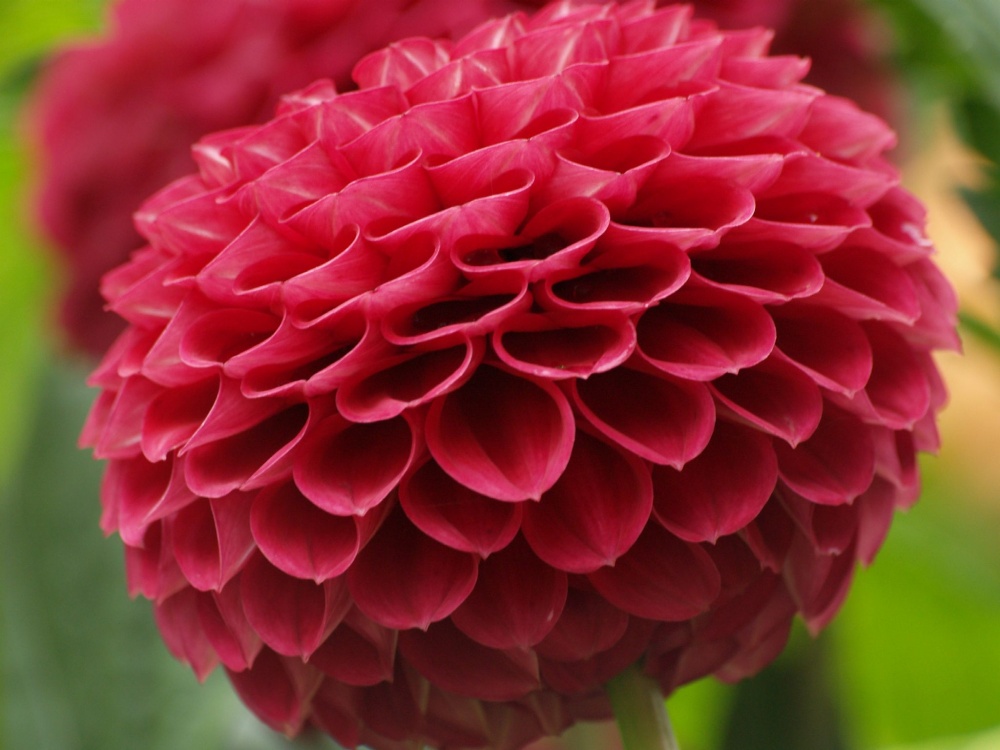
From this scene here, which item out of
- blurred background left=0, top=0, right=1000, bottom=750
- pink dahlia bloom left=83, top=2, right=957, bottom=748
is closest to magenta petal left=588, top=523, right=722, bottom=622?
pink dahlia bloom left=83, top=2, right=957, bottom=748

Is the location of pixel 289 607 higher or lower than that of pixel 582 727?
higher

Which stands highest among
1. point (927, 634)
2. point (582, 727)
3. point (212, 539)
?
point (212, 539)

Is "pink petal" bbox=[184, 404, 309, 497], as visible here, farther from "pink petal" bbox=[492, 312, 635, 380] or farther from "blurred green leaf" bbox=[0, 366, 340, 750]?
"blurred green leaf" bbox=[0, 366, 340, 750]

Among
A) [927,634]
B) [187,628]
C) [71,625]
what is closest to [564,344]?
[187,628]

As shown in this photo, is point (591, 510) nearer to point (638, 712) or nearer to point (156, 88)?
point (638, 712)

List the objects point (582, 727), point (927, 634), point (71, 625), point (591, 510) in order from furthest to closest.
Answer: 1. point (927, 634)
2. point (71, 625)
3. point (582, 727)
4. point (591, 510)

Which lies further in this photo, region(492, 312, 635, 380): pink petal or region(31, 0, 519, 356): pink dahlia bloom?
region(31, 0, 519, 356): pink dahlia bloom

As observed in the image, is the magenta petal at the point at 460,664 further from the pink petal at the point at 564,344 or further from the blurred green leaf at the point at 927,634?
the blurred green leaf at the point at 927,634

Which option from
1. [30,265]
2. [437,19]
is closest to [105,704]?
[30,265]
